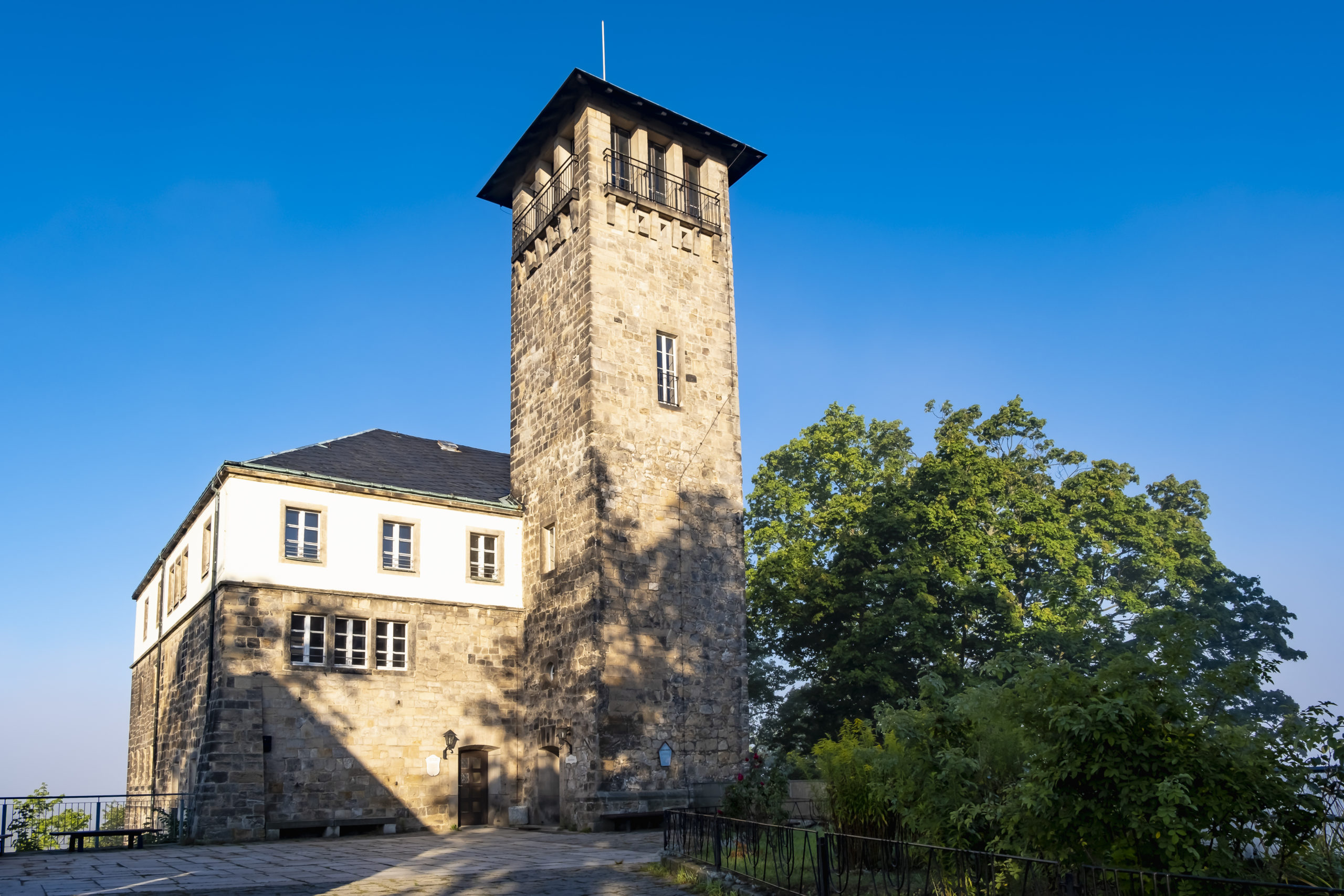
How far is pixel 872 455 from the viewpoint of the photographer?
3616 cm

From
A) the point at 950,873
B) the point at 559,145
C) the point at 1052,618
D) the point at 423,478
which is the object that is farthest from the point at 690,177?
the point at 950,873

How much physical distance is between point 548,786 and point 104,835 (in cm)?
869

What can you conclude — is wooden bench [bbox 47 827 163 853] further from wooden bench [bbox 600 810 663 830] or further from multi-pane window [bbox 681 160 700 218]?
multi-pane window [bbox 681 160 700 218]

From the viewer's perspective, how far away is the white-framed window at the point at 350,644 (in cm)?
2189

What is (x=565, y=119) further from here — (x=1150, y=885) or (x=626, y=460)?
(x=1150, y=885)

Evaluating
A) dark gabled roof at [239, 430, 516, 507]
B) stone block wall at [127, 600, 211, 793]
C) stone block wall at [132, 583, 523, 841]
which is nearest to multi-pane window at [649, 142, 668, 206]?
dark gabled roof at [239, 430, 516, 507]

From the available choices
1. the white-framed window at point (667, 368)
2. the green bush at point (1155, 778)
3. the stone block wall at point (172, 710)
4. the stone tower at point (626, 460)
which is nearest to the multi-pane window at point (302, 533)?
the stone block wall at point (172, 710)

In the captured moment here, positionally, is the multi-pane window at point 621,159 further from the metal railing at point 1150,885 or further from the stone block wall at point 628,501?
the metal railing at point 1150,885

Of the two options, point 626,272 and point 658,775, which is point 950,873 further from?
point 626,272

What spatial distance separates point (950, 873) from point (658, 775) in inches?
520

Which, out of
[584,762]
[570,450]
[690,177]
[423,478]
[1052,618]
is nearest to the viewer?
[584,762]

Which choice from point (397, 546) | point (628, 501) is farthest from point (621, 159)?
point (397, 546)

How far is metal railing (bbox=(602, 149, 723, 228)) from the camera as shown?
24.7 metres

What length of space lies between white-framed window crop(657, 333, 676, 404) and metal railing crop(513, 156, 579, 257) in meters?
3.98
